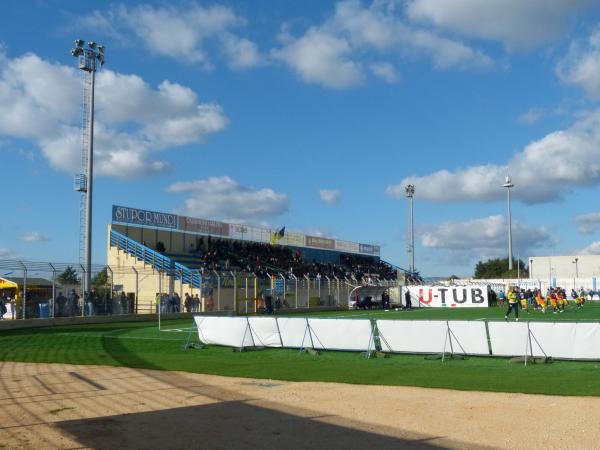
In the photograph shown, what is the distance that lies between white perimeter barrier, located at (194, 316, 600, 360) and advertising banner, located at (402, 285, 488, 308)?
134 feet

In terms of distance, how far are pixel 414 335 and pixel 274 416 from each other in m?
8.88

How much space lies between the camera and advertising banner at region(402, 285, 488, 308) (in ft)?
194

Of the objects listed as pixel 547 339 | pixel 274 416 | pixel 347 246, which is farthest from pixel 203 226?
pixel 274 416

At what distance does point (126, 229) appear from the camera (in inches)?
2349

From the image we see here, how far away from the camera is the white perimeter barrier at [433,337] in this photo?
18.2m

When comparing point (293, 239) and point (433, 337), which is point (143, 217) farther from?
point (433, 337)

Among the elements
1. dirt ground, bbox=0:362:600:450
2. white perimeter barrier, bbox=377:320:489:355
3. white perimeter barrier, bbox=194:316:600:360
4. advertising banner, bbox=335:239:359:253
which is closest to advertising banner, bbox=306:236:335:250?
advertising banner, bbox=335:239:359:253

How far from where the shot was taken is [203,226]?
6888 centimetres

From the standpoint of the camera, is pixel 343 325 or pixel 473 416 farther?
pixel 343 325

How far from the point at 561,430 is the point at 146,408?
6.74 meters

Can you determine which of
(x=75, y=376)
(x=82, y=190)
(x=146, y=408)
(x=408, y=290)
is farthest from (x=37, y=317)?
(x=408, y=290)

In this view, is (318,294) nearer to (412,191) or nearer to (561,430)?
(412,191)

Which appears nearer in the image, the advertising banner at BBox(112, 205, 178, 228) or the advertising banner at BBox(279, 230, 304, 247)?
the advertising banner at BBox(112, 205, 178, 228)

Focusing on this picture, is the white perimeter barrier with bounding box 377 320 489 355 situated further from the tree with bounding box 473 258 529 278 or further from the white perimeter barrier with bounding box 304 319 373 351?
the tree with bounding box 473 258 529 278
